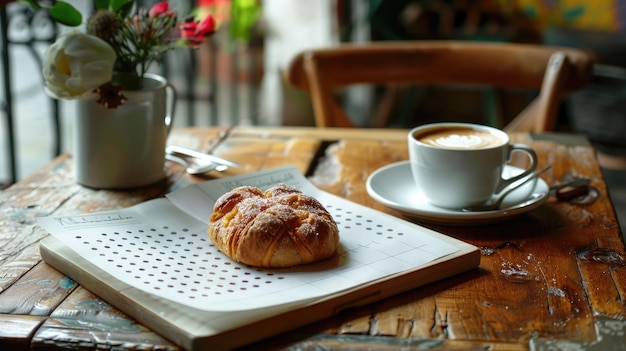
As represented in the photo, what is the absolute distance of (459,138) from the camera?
987 mm

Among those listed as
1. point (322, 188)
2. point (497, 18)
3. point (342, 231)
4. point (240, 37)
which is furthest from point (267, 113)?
→ point (342, 231)

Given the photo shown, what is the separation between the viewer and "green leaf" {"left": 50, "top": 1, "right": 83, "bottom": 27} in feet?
3.23

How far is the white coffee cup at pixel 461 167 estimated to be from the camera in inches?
36.5

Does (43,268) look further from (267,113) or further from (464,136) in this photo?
(267,113)

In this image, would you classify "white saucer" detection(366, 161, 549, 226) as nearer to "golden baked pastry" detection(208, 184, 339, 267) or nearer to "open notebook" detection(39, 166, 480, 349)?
"open notebook" detection(39, 166, 480, 349)

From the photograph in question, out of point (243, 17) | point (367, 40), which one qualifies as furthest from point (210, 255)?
point (367, 40)

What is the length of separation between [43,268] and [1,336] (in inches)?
5.8

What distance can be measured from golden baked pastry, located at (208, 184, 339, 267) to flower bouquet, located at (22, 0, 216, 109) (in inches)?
11.5

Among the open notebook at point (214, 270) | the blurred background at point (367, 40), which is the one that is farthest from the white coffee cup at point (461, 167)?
the blurred background at point (367, 40)

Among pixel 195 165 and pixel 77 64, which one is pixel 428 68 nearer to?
pixel 195 165

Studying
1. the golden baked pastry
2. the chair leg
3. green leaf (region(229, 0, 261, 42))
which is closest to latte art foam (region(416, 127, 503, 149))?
the golden baked pastry

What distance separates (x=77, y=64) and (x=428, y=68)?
0.98 metres

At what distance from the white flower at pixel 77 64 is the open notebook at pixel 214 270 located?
0.18 meters

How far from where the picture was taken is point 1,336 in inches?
24.9
